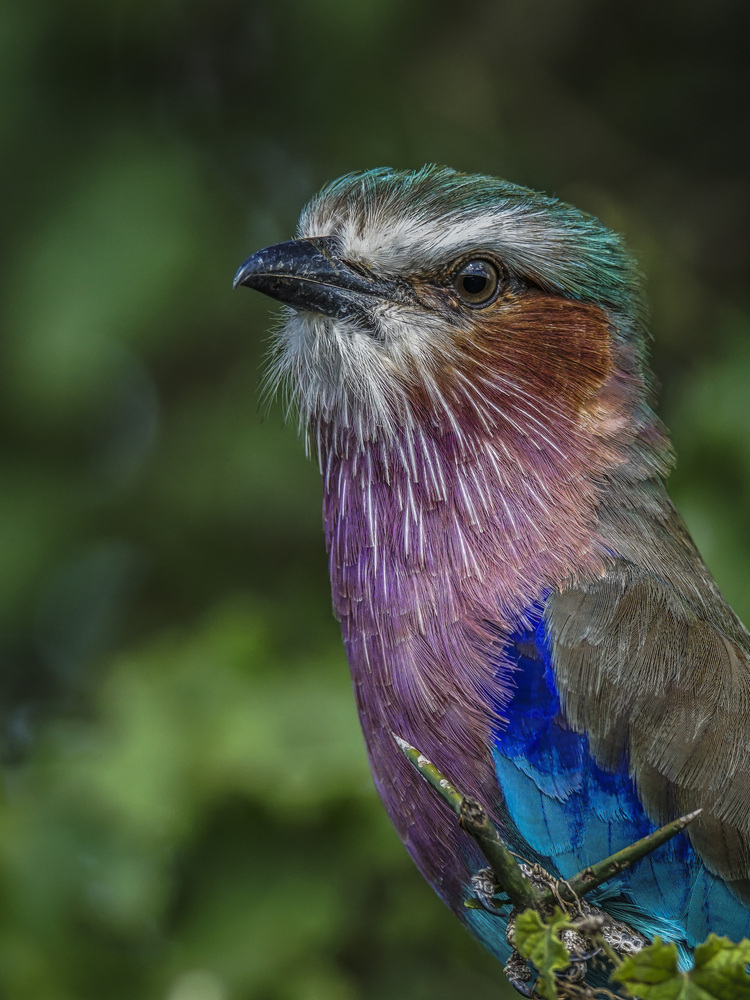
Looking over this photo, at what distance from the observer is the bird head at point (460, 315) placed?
3.76 meters

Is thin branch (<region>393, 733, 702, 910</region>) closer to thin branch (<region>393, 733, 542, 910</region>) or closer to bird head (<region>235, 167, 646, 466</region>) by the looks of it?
thin branch (<region>393, 733, 542, 910</region>)

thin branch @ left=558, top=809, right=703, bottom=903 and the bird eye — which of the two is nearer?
thin branch @ left=558, top=809, right=703, bottom=903

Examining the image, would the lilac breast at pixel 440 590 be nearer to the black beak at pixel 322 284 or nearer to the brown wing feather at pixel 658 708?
the brown wing feather at pixel 658 708

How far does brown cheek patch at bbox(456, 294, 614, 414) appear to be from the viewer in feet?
12.4

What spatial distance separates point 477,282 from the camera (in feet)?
12.5

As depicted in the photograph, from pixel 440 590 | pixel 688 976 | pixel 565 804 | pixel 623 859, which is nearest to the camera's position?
pixel 688 976

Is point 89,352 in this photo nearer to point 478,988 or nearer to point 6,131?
point 6,131

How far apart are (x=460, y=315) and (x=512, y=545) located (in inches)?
29.0

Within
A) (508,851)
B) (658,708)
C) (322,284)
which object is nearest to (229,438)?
(322,284)

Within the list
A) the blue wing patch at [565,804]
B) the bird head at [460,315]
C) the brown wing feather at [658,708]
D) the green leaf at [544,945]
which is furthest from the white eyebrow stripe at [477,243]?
the green leaf at [544,945]

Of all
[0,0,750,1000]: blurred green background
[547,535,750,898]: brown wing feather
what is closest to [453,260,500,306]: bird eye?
[547,535,750,898]: brown wing feather

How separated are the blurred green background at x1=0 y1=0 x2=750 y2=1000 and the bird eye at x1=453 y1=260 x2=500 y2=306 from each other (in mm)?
1762

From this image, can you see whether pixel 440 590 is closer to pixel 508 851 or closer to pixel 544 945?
pixel 508 851

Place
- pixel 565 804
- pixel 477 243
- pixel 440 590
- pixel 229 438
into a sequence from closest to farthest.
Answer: pixel 565 804
pixel 440 590
pixel 477 243
pixel 229 438
